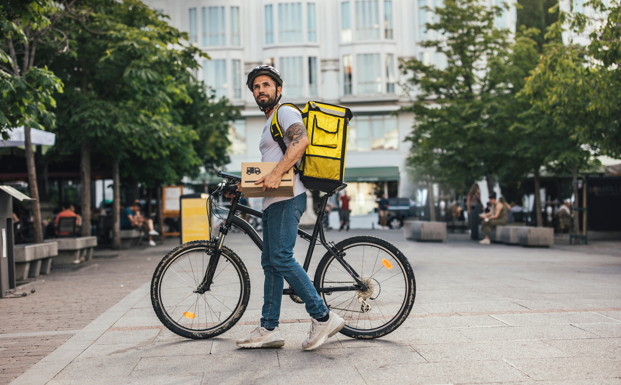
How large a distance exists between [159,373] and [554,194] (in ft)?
81.7

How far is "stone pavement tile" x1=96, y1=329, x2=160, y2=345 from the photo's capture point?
177 inches

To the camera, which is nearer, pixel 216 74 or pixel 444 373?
pixel 444 373

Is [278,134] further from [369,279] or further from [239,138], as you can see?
[239,138]

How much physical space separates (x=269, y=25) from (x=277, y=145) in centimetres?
4159

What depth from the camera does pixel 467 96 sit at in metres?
22.0

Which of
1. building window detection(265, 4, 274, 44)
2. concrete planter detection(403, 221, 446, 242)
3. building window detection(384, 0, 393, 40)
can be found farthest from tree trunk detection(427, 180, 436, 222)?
building window detection(265, 4, 274, 44)

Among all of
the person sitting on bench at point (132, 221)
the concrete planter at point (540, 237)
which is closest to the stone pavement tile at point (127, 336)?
the concrete planter at point (540, 237)

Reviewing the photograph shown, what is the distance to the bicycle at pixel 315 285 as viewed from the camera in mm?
4262

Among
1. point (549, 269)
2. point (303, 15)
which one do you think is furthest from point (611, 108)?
point (303, 15)

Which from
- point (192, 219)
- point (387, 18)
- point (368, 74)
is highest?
point (387, 18)

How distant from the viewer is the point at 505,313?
205 inches

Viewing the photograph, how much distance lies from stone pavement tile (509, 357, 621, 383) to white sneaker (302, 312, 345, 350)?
115 cm

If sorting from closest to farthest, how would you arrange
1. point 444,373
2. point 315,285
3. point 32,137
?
point 444,373, point 315,285, point 32,137

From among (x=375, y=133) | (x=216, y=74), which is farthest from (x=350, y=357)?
(x=216, y=74)
